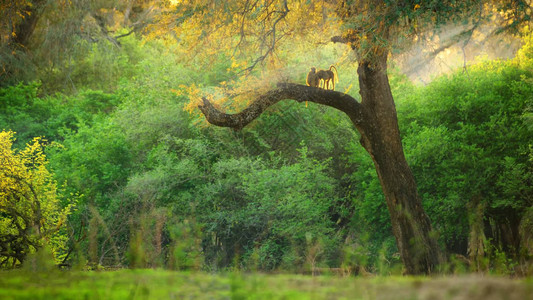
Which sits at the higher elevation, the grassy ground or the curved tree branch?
the curved tree branch

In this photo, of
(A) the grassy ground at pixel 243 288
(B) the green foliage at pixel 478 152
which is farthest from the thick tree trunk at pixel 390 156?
(A) the grassy ground at pixel 243 288

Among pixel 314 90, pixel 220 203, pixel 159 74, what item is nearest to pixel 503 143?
pixel 314 90

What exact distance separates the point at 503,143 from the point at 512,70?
2.41 metres

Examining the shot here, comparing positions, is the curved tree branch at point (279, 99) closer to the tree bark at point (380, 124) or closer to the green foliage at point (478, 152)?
the tree bark at point (380, 124)

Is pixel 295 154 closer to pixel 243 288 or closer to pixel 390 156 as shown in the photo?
pixel 390 156

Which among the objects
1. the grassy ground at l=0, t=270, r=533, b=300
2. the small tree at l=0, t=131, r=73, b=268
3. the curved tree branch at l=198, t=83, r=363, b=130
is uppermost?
the curved tree branch at l=198, t=83, r=363, b=130

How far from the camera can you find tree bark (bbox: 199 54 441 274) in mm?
8289

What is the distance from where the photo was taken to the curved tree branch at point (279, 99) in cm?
832

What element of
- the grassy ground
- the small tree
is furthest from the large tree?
the grassy ground

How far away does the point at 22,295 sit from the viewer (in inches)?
105

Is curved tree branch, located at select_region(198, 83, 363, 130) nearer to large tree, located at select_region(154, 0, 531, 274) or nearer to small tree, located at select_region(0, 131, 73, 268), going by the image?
large tree, located at select_region(154, 0, 531, 274)

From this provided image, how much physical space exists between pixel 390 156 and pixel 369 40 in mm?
2008

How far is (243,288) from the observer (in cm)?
300

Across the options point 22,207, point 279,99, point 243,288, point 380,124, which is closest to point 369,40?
point 380,124
